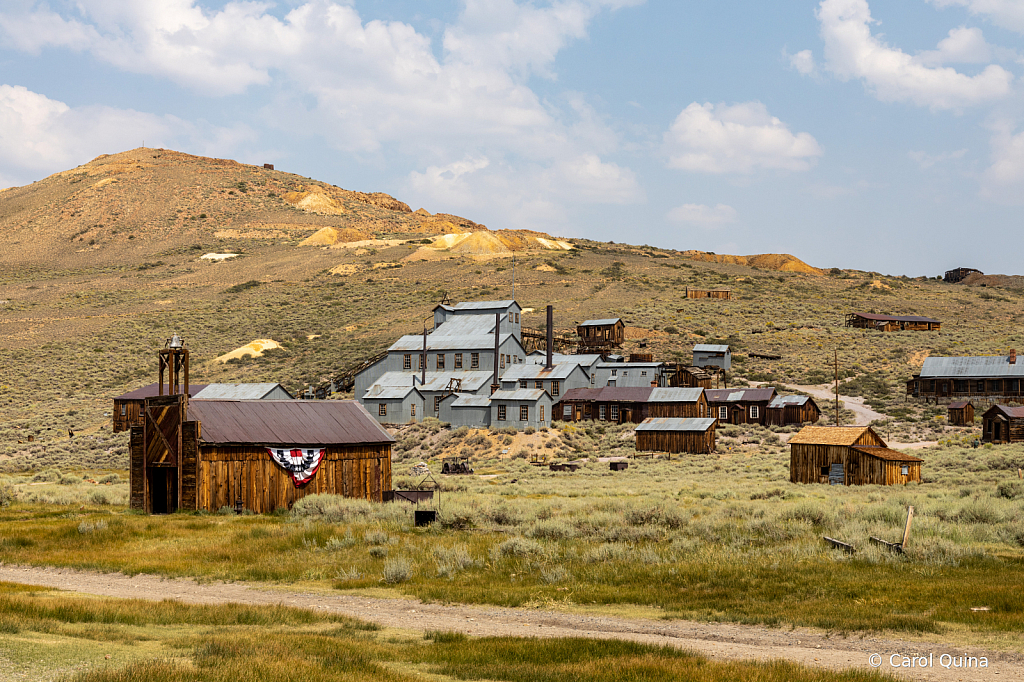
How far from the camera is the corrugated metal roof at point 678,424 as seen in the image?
191 feet

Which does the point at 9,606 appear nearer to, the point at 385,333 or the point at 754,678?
the point at 754,678

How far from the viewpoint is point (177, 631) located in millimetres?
14664

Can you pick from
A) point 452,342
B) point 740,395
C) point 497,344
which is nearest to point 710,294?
point 740,395

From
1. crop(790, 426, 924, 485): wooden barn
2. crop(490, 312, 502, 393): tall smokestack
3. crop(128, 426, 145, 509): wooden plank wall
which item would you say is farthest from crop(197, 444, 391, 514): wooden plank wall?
crop(490, 312, 502, 393): tall smokestack

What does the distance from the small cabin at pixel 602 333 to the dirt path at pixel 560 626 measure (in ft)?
223

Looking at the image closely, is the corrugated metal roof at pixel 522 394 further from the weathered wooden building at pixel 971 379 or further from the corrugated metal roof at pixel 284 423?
the weathered wooden building at pixel 971 379

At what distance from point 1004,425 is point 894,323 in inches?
1840

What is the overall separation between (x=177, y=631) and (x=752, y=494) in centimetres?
2589

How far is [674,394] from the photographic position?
6950 centimetres

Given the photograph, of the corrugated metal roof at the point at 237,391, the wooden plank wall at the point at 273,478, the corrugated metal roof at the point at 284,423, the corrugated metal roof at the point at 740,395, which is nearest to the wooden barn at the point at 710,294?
the corrugated metal roof at the point at 740,395

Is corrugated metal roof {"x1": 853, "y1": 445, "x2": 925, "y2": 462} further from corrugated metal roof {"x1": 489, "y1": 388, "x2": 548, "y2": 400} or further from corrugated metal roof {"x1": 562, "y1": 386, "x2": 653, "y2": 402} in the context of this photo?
corrugated metal roof {"x1": 562, "y1": 386, "x2": 653, "y2": 402}

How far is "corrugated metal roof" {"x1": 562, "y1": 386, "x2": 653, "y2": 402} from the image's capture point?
6974cm

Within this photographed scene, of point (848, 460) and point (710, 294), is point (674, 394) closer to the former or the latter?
point (848, 460)

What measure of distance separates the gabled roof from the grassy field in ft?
96.6
